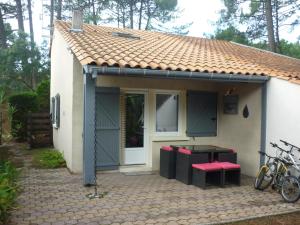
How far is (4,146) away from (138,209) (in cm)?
1033

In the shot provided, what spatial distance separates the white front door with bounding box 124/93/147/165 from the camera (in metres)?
9.66

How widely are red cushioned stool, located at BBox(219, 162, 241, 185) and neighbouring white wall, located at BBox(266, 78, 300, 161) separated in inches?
41.2

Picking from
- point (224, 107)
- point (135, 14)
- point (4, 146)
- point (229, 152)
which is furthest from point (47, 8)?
point (229, 152)

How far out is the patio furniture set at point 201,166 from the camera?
789cm

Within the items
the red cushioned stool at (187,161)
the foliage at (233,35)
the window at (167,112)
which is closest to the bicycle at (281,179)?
the red cushioned stool at (187,161)

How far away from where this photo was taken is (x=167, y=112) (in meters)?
10.0

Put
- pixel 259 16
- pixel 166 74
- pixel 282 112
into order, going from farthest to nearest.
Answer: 1. pixel 259 16
2. pixel 282 112
3. pixel 166 74

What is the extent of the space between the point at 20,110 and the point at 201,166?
35.7 feet

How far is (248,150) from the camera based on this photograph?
932 centimetres

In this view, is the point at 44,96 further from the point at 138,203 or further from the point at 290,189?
the point at 290,189

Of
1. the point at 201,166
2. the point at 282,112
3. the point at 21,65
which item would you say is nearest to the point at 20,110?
the point at 21,65

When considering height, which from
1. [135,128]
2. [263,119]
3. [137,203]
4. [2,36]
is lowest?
[137,203]

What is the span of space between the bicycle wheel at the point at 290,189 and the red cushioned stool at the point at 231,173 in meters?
1.40

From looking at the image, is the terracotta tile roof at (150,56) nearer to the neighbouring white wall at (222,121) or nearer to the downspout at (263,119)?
the downspout at (263,119)
